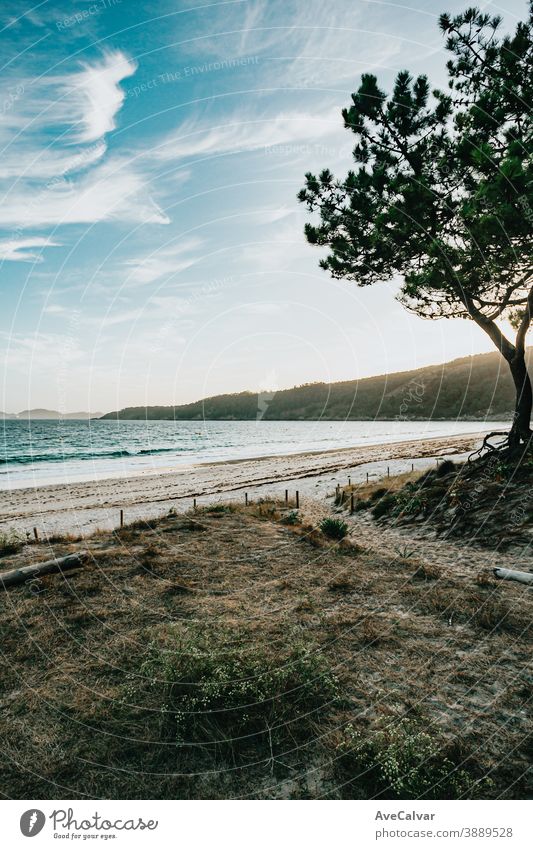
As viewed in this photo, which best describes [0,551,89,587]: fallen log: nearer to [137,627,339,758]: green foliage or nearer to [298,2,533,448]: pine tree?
[137,627,339,758]: green foliage

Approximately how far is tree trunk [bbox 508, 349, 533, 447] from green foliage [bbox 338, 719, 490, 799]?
1146 cm

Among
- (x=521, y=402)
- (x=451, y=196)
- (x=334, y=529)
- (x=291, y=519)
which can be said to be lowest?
(x=291, y=519)

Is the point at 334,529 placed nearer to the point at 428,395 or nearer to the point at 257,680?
the point at 257,680

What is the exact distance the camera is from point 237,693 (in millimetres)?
4516

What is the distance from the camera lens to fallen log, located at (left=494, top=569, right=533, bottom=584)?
7.48 meters

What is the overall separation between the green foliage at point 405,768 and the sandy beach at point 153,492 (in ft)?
46.3

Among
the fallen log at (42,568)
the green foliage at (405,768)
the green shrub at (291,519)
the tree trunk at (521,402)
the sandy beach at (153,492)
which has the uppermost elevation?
the tree trunk at (521,402)

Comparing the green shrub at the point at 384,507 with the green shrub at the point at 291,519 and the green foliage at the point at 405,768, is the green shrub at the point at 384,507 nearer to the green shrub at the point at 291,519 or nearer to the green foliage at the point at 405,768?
the green shrub at the point at 291,519

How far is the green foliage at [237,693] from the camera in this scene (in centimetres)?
404

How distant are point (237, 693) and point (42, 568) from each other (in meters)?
6.19

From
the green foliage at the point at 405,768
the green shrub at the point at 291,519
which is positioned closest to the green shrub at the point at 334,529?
the green shrub at the point at 291,519

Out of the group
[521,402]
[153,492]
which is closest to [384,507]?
[521,402]

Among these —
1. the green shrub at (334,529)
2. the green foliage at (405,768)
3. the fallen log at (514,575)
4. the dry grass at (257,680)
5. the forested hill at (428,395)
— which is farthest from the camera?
the forested hill at (428,395)
